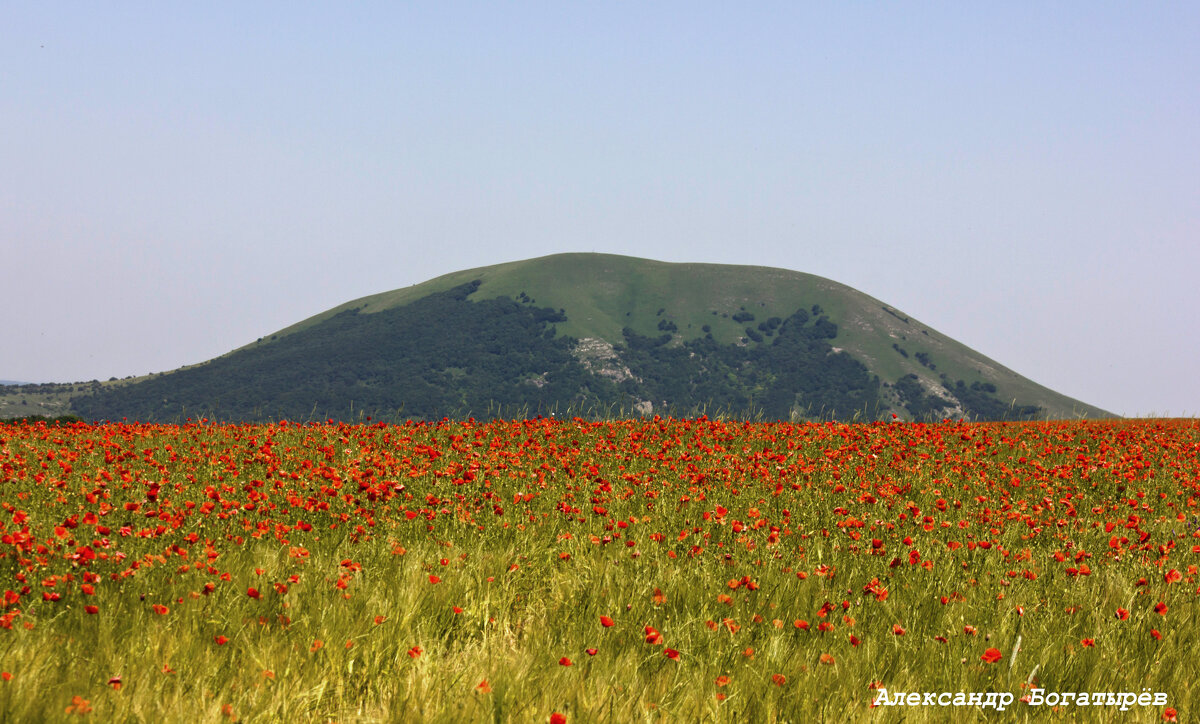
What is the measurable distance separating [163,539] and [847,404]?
585 feet

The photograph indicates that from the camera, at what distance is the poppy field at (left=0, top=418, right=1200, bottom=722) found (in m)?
3.93

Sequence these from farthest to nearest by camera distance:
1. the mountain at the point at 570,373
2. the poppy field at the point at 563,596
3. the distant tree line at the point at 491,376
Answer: the mountain at the point at 570,373, the distant tree line at the point at 491,376, the poppy field at the point at 563,596

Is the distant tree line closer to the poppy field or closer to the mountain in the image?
the mountain

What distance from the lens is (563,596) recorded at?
5539 millimetres

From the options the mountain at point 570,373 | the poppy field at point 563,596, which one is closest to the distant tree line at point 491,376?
the mountain at point 570,373

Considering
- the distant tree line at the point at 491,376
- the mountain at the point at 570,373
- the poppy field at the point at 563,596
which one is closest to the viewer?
the poppy field at the point at 563,596

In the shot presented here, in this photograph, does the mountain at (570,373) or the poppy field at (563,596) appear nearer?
the poppy field at (563,596)

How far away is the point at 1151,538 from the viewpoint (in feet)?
26.5

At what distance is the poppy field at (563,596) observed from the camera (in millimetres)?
3930

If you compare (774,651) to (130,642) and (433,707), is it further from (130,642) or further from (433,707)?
(130,642)

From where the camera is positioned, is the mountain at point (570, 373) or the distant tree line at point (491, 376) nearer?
the distant tree line at point (491, 376)

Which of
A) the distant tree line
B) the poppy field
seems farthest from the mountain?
the poppy field

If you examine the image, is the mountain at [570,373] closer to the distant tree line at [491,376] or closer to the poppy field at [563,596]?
the distant tree line at [491,376]

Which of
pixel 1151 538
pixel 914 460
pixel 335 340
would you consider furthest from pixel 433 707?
pixel 335 340
